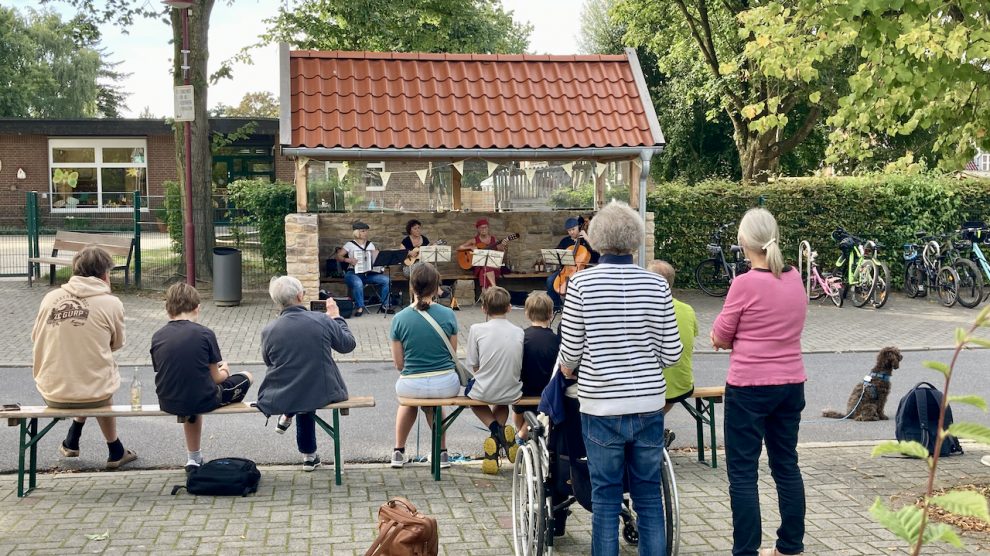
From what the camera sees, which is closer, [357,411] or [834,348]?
[357,411]

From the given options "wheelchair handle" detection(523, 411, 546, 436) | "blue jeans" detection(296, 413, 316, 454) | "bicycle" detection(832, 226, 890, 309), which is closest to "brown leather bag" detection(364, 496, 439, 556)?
"wheelchair handle" detection(523, 411, 546, 436)

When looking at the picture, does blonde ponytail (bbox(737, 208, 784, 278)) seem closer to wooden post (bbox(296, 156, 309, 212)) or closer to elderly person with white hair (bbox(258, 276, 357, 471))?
elderly person with white hair (bbox(258, 276, 357, 471))

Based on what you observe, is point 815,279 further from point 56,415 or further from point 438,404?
point 56,415

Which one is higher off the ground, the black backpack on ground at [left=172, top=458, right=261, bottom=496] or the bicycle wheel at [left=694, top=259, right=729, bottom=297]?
the bicycle wheel at [left=694, top=259, right=729, bottom=297]

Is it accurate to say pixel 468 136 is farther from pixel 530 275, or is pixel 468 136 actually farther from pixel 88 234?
pixel 88 234

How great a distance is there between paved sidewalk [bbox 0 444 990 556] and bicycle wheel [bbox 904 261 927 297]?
37.0ft

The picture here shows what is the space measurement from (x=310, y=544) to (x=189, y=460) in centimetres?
173

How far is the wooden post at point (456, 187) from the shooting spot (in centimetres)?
1762

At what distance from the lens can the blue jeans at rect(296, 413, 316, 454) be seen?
6.83 m

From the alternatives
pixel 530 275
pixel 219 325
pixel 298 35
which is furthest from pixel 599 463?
pixel 298 35

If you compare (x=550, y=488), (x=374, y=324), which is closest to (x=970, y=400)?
(x=550, y=488)

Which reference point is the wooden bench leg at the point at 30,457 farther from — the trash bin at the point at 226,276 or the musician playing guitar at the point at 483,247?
the musician playing guitar at the point at 483,247

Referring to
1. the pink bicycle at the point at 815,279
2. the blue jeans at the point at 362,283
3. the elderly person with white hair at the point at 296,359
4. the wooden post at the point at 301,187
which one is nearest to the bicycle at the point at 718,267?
the pink bicycle at the point at 815,279

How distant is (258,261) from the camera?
17.6 m
